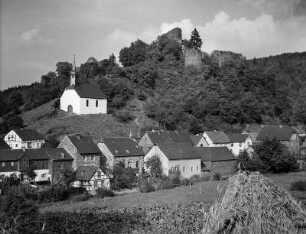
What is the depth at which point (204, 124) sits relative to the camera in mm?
63312

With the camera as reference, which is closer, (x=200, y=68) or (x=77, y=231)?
(x=77, y=231)

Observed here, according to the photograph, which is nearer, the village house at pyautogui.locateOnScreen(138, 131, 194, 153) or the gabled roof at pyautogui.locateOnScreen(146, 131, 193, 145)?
the village house at pyautogui.locateOnScreen(138, 131, 194, 153)

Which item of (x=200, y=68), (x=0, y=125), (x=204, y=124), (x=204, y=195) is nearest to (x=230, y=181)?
(x=204, y=195)

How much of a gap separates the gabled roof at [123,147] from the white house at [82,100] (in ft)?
47.6

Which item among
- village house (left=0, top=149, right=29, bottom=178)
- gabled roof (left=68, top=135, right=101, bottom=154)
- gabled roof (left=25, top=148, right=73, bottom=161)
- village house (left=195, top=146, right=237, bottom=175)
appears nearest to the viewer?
village house (left=0, top=149, right=29, bottom=178)

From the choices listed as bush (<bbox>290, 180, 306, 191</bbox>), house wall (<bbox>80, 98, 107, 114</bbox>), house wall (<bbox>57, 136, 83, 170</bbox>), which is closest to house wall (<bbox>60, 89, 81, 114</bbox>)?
house wall (<bbox>80, 98, 107, 114</bbox>)

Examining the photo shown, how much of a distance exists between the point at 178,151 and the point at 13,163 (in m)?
15.7

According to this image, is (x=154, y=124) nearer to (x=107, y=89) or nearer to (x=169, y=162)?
(x=107, y=89)

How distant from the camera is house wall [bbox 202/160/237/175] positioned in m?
47.8

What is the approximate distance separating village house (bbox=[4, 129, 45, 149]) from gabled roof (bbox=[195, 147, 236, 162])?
644 inches

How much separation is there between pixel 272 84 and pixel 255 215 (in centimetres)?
7669

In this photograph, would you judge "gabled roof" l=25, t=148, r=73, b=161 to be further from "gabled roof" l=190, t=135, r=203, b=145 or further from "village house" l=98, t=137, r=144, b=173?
"gabled roof" l=190, t=135, r=203, b=145

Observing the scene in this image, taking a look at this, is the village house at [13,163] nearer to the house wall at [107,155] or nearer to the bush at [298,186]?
the house wall at [107,155]

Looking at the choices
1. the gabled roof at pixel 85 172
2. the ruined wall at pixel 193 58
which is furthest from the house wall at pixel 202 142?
the ruined wall at pixel 193 58
